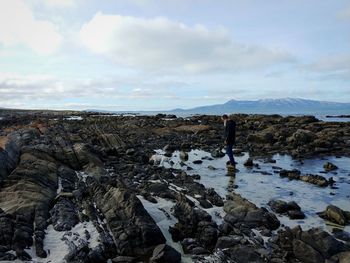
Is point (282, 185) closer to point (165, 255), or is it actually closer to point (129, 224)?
point (129, 224)

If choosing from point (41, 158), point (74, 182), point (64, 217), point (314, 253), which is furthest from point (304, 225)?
point (41, 158)

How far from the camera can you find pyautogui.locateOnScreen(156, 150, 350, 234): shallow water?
13109 millimetres

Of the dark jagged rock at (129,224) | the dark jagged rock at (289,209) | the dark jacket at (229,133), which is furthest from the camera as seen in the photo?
the dark jacket at (229,133)

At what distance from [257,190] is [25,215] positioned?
9296 mm

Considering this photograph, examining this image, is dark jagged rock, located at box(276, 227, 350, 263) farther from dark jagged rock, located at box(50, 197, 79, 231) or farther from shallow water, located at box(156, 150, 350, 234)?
dark jagged rock, located at box(50, 197, 79, 231)

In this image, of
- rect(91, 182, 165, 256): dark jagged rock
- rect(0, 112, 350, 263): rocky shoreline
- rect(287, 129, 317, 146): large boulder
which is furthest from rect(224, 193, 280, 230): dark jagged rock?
rect(287, 129, 317, 146): large boulder

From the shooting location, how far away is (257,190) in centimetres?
1543

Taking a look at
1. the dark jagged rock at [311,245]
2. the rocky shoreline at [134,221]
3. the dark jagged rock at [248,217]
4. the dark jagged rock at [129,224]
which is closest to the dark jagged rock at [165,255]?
the rocky shoreline at [134,221]

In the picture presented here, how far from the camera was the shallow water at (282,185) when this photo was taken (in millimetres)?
13109

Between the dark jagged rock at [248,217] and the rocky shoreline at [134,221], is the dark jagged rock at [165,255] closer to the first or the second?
the rocky shoreline at [134,221]

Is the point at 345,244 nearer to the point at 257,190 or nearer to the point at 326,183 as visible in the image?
the point at 257,190

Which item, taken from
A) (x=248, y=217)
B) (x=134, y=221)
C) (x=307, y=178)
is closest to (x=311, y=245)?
(x=248, y=217)

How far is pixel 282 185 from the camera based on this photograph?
1655cm

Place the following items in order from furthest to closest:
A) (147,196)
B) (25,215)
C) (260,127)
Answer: (260,127) → (147,196) → (25,215)
